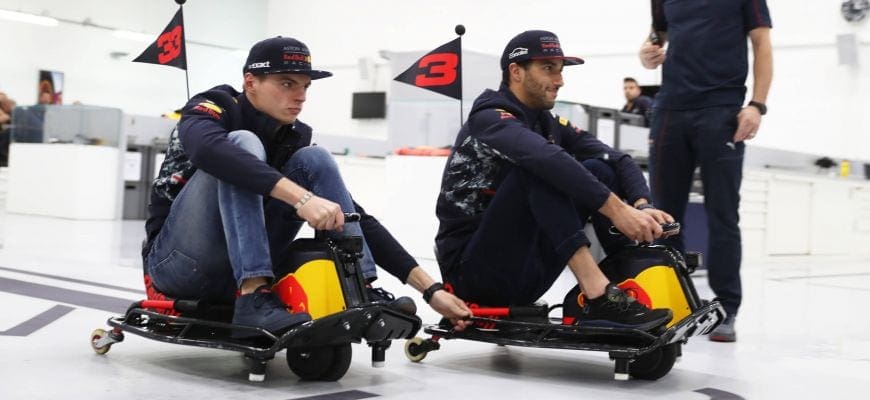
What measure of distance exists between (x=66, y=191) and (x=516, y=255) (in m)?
8.27

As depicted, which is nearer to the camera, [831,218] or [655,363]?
[655,363]

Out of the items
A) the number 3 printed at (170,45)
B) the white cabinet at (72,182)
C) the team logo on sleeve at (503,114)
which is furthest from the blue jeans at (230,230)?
the white cabinet at (72,182)

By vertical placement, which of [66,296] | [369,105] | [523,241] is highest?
[369,105]

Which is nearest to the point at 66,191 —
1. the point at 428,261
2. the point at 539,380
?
the point at 428,261

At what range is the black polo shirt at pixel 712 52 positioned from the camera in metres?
3.51

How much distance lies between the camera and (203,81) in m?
20.7

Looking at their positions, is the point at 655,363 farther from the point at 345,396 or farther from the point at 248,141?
the point at 248,141

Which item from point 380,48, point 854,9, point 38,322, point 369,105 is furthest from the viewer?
Result: point 369,105

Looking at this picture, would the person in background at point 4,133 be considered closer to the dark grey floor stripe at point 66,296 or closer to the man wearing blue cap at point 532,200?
the dark grey floor stripe at point 66,296

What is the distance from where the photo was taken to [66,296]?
3.82 meters

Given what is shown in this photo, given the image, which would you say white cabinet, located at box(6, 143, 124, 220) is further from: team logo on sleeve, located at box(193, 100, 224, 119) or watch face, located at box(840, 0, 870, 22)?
watch face, located at box(840, 0, 870, 22)

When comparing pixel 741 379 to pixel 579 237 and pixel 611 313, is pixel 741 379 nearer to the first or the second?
pixel 611 313

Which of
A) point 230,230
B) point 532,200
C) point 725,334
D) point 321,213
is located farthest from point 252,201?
point 725,334

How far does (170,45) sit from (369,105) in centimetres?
1519
